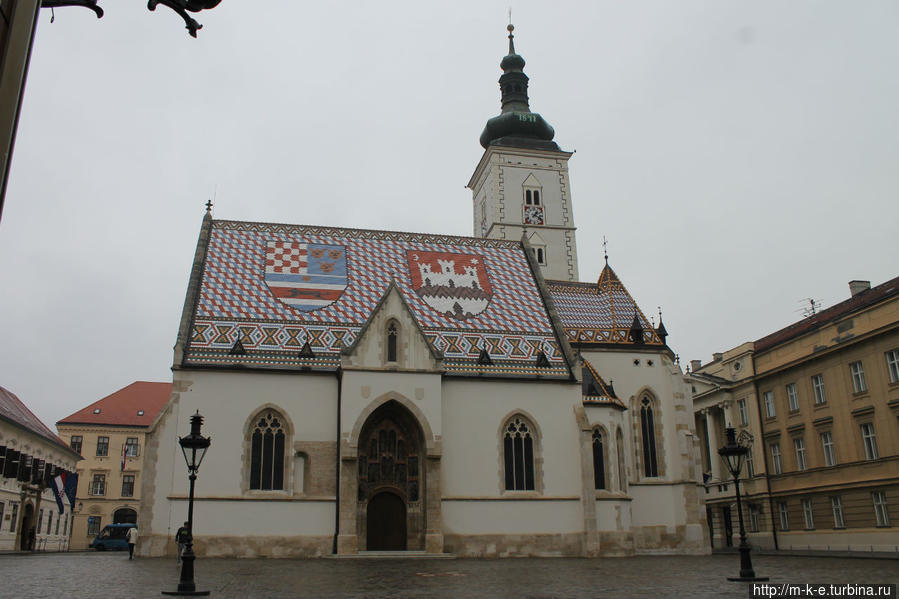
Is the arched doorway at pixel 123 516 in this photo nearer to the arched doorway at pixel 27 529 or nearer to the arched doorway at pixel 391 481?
the arched doorway at pixel 27 529

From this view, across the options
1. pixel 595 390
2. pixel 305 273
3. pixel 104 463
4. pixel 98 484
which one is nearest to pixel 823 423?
pixel 595 390

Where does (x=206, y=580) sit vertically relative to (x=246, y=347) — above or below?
below

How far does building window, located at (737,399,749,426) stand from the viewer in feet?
150

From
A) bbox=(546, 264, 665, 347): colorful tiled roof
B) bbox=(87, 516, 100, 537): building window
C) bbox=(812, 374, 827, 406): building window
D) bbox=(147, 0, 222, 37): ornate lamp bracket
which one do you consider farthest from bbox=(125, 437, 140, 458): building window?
bbox=(147, 0, 222, 37): ornate lamp bracket

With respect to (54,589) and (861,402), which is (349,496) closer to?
(54,589)

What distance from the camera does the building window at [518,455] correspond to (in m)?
31.1

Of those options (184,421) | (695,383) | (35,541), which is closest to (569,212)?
(695,383)

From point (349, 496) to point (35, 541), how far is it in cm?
2769

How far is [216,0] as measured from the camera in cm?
480

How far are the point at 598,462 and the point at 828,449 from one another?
43.1 feet

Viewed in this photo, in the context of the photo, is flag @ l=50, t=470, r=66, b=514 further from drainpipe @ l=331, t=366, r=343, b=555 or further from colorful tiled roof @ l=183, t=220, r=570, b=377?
drainpipe @ l=331, t=366, r=343, b=555

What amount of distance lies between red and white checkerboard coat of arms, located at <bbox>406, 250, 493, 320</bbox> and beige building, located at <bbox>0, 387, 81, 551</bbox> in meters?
22.8

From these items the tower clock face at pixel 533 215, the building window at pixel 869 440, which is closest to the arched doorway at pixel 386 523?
the building window at pixel 869 440

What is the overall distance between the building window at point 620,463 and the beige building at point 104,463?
42.9 m
